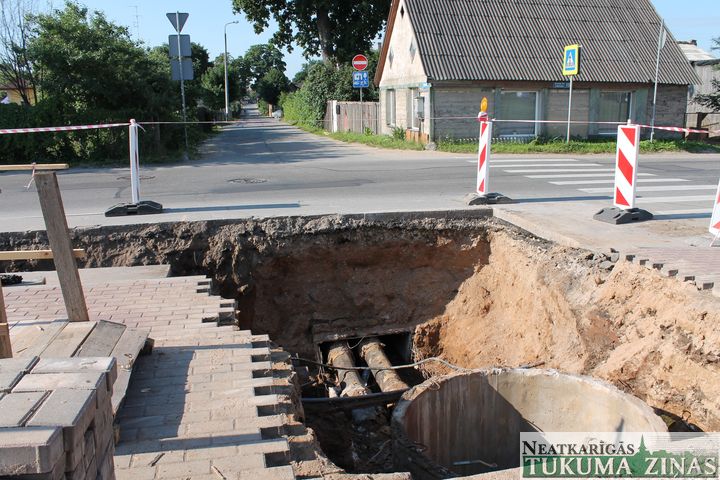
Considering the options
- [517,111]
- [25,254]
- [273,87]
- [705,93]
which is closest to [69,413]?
[25,254]

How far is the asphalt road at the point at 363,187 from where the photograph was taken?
8.93m

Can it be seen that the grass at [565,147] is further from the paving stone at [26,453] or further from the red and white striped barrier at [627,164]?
the paving stone at [26,453]

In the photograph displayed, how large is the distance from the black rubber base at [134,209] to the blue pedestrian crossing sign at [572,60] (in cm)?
1459

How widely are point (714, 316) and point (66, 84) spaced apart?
55.6 feet

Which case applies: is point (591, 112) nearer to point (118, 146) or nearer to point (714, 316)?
point (118, 146)

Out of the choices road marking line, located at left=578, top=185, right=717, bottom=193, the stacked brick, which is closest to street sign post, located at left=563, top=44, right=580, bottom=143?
road marking line, located at left=578, top=185, right=717, bottom=193

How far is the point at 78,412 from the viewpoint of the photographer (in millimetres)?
1892

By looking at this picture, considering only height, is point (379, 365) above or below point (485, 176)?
below

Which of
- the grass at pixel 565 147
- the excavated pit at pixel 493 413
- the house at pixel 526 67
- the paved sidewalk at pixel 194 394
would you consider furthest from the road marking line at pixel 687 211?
the house at pixel 526 67

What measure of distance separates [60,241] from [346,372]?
186 inches

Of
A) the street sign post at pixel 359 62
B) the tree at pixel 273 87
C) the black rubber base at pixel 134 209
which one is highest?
the tree at pixel 273 87

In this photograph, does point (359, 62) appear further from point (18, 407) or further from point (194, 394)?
point (18, 407)

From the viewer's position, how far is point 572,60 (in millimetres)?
18984

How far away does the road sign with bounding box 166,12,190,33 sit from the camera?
52.7 feet
